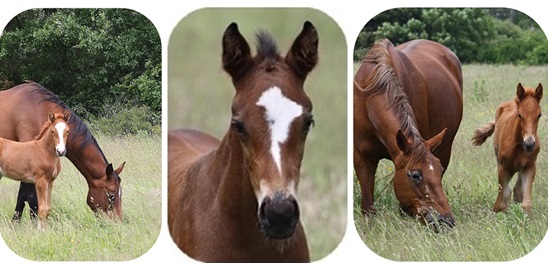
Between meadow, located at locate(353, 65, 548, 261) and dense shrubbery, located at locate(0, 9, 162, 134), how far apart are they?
1.19 m

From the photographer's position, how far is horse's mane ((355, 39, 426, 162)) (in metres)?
3.48

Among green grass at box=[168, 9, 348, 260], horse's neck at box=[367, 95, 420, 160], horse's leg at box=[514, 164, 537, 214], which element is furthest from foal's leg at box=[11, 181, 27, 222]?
horse's leg at box=[514, 164, 537, 214]

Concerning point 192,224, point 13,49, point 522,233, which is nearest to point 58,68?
point 13,49

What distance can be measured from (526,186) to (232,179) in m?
1.66

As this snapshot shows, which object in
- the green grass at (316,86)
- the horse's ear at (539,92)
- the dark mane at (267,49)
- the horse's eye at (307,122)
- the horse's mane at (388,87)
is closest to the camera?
the horse's eye at (307,122)

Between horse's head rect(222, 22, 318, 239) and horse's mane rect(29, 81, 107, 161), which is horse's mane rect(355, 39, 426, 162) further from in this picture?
horse's mane rect(29, 81, 107, 161)

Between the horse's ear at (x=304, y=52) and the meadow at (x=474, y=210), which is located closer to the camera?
the horse's ear at (x=304, y=52)

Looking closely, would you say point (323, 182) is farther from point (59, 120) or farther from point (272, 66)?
point (59, 120)

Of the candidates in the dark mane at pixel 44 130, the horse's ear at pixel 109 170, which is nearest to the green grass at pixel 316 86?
the horse's ear at pixel 109 170

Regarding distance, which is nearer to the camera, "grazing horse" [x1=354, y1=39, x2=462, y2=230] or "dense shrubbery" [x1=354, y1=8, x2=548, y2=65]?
"grazing horse" [x1=354, y1=39, x2=462, y2=230]

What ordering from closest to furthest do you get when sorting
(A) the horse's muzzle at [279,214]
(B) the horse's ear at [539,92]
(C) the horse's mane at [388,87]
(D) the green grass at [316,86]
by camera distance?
(A) the horse's muzzle at [279,214] < (D) the green grass at [316,86] < (C) the horse's mane at [388,87] < (B) the horse's ear at [539,92]

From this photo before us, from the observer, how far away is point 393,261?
3547 mm

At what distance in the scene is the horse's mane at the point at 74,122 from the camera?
3.64 m

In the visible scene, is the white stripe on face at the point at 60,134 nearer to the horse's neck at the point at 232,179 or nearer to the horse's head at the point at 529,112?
the horse's neck at the point at 232,179
